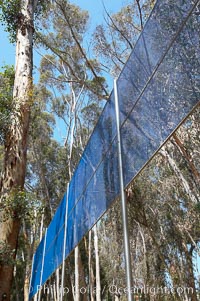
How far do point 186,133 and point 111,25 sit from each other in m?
3.33

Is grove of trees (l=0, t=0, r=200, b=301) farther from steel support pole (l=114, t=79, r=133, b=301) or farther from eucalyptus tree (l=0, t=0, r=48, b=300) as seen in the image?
steel support pole (l=114, t=79, r=133, b=301)

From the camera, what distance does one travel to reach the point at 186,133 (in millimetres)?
6027

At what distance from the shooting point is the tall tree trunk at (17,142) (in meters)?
3.32

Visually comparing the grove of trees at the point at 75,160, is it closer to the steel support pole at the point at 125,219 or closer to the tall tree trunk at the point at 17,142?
the tall tree trunk at the point at 17,142

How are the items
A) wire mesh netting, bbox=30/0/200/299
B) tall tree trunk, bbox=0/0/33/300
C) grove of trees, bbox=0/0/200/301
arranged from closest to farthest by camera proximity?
wire mesh netting, bbox=30/0/200/299
tall tree trunk, bbox=0/0/33/300
grove of trees, bbox=0/0/200/301

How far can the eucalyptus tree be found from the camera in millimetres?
3344

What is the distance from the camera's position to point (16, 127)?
13.2ft

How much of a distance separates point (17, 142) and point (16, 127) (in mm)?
218

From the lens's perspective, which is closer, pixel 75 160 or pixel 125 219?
pixel 125 219

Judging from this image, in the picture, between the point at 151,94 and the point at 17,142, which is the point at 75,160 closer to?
the point at 17,142

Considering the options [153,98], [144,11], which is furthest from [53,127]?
[153,98]

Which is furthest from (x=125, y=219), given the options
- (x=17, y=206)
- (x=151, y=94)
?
(x=17, y=206)

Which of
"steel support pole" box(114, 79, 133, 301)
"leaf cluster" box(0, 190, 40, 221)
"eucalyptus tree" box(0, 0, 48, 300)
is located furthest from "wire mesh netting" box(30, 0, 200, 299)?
"eucalyptus tree" box(0, 0, 48, 300)

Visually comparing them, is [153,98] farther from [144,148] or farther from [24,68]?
[24,68]
